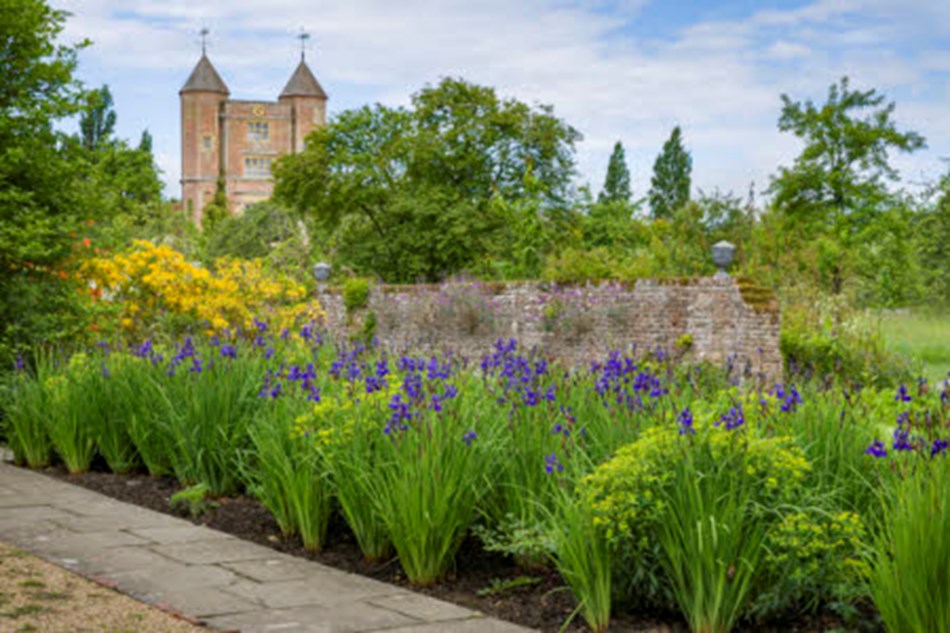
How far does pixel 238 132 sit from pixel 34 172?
67393 mm

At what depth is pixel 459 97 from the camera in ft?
110

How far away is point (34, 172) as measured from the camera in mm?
9625

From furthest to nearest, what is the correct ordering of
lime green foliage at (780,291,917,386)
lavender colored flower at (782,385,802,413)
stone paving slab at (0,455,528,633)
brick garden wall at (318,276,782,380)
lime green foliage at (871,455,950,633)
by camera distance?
brick garden wall at (318,276,782,380)
lime green foliage at (780,291,917,386)
lavender colored flower at (782,385,802,413)
stone paving slab at (0,455,528,633)
lime green foliage at (871,455,950,633)

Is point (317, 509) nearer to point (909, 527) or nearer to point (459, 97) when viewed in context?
point (909, 527)

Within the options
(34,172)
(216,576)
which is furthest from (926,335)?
(216,576)

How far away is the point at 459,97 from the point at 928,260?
15.7 m

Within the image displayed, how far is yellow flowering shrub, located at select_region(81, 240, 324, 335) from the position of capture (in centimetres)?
1203

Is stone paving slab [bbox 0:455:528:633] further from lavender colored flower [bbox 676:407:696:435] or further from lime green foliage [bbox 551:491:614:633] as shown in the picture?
lavender colored flower [bbox 676:407:696:435]

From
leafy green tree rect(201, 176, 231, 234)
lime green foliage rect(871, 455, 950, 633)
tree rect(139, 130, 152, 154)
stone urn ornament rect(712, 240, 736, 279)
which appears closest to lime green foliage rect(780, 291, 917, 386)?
stone urn ornament rect(712, 240, 736, 279)

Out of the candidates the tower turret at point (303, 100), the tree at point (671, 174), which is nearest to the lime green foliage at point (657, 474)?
the tree at point (671, 174)

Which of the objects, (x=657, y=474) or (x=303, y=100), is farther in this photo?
(x=303, y=100)

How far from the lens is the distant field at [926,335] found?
60.7 ft

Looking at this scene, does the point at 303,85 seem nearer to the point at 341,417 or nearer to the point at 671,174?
the point at 671,174

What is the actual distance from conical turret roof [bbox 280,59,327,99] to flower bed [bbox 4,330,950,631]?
229ft
